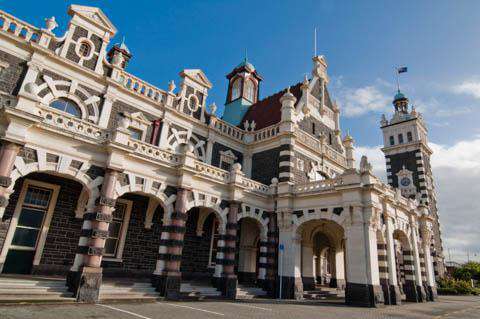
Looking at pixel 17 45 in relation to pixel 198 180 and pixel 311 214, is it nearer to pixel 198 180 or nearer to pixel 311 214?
pixel 198 180

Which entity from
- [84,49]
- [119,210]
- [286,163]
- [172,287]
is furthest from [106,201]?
[286,163]

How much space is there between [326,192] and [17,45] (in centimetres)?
1896

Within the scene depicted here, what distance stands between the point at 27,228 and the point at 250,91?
78.8 ft

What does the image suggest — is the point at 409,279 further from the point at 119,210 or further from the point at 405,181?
the point at 405,181

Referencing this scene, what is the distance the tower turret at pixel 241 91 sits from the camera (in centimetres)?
3181

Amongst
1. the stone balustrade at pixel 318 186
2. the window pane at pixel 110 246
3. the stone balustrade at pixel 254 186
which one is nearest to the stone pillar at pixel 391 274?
the stone balustrade at pixel 318 186

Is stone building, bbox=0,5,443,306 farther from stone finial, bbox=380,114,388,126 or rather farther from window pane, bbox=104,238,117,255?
stone finial, bbox=380,114,388,126

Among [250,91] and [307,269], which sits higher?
[250,91]

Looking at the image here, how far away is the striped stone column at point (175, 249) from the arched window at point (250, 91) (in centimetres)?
1851

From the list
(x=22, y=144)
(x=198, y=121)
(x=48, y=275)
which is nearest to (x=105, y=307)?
(x=48, y=275)

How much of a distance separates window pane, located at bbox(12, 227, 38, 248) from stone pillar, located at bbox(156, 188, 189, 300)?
6.31 metres

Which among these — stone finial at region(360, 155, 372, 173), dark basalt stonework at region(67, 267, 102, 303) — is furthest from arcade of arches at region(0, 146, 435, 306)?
stone finial at region(360, 155, 372, 173)

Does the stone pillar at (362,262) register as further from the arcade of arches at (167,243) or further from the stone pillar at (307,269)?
the stone pillar at (307,269)

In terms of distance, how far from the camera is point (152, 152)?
16172 millimetres
